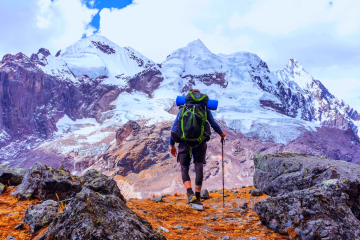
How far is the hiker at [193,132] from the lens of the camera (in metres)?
4.29

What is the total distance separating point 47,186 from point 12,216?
0.90 meters

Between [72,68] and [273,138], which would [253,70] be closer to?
[273,138]

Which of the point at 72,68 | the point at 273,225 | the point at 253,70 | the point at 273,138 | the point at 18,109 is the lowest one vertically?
the point at 273,225

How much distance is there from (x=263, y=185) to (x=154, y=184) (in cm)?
6380

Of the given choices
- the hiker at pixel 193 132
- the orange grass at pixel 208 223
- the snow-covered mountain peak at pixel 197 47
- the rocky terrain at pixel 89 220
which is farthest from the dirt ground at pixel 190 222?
the snow-covered mountain peak at pixel 197 47

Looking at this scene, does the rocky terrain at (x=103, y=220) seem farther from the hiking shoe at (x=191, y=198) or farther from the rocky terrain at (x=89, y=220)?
the hiking shoe at (x=191, y=198)

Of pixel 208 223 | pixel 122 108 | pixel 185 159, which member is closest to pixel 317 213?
pixel 208 223

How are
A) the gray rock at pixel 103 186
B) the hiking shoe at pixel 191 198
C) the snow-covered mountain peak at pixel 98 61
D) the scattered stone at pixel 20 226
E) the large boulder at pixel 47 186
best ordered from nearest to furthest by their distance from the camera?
the scattered stone at pixel 20 226
the large boulder at pixel 47 186
the gray rock at pixel 103 186
the hiking shoe at pixel 191 198
the snow-covered mountain peak at pixel 98 61

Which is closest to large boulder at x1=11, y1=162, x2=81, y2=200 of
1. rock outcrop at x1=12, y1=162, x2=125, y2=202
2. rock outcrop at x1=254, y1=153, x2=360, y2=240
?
rock outcrop at x1=12, y1=162, x2=125, y2=202

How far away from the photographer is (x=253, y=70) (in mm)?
155625

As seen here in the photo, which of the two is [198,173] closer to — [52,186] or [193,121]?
[193,121]

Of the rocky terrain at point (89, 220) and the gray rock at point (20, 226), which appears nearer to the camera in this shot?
the rocky terrain at point (89, 220)

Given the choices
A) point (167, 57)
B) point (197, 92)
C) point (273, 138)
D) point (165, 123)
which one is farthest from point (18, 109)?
point (197, 92)

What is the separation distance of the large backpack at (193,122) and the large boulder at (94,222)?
2.41 metres
